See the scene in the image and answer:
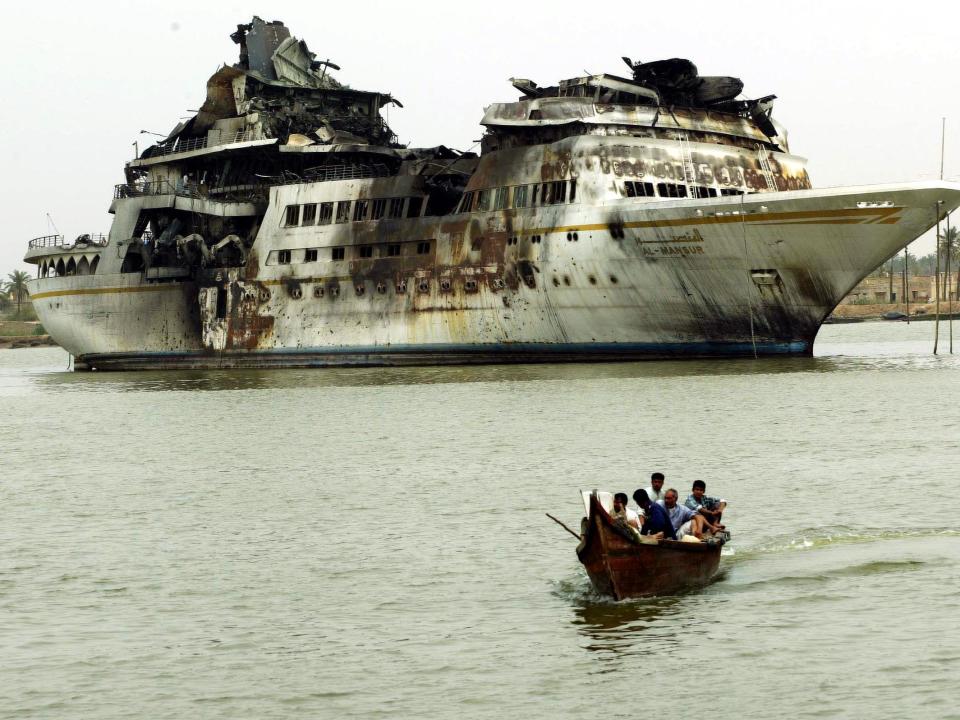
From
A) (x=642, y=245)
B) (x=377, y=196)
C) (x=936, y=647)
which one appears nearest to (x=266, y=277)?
(x=377, y=196)

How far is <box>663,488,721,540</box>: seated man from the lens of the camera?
19125mm

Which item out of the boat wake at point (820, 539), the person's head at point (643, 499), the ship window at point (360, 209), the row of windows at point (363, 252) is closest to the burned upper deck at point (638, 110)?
the row of windows at point (363, 252)

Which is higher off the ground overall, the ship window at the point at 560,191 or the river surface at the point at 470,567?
the ship window at the point at 560,191

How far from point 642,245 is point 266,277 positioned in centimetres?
2283

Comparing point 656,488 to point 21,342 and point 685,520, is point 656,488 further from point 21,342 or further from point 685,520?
point 21,342

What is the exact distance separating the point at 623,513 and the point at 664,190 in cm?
3816

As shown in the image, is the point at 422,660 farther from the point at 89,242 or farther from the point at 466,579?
the point at 89,242

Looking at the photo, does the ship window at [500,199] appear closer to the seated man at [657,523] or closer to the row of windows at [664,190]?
the row of windows at [664,190]

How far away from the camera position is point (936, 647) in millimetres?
15367

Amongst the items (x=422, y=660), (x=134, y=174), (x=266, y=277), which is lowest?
(x=422, y=660)

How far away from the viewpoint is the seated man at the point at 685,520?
19125 mm

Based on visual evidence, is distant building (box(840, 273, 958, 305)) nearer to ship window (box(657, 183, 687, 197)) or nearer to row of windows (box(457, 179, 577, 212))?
row of windows (box(457, 179, 577, 212))

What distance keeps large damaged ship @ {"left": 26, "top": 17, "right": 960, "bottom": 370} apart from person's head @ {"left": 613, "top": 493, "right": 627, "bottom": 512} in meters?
33.0

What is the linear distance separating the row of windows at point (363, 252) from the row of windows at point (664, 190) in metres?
10.8
